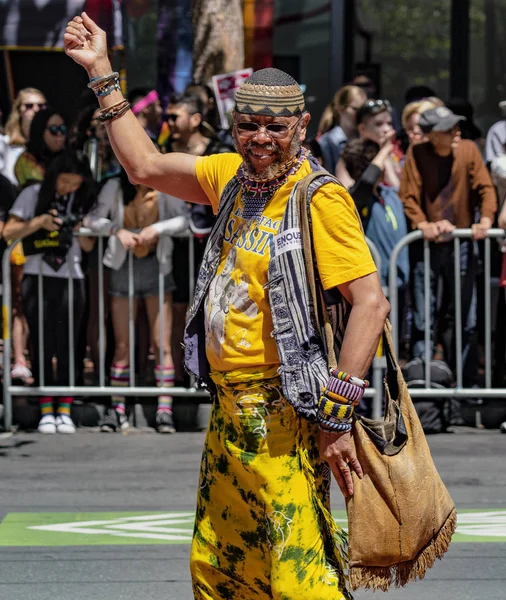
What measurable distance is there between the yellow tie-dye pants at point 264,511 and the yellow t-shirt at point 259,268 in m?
0.10

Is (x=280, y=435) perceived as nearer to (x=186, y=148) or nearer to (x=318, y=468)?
(x=318, y=468)

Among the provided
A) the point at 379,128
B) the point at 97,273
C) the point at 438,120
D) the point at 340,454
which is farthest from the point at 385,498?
the point at 379,128

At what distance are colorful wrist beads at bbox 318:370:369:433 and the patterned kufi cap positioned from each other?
81cm

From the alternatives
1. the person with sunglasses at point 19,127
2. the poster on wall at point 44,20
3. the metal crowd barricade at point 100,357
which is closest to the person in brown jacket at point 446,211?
the metal crowd barricade at point 100,357

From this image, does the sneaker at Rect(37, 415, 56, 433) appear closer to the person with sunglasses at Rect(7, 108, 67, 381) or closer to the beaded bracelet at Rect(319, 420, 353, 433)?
the person with sunglasses at Rect(7, 108, 67, 381)

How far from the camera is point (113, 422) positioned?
31.9 feet

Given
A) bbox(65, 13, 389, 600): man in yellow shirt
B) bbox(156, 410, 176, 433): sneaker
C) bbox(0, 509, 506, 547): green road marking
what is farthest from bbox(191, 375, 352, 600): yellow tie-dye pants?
bbox(156, 410, 176, 433): sneaker

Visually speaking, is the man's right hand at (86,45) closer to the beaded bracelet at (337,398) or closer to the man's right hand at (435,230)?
the beaded bracelet at (337,398)

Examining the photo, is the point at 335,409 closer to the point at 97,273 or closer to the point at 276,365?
the point at 276,365

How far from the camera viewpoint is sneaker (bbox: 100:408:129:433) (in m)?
9.72

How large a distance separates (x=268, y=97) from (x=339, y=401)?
935 millimetres

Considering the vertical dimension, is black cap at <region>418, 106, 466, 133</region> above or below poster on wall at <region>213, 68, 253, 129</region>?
below

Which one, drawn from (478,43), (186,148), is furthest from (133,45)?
(186,148)

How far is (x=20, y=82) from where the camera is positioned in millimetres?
15133
